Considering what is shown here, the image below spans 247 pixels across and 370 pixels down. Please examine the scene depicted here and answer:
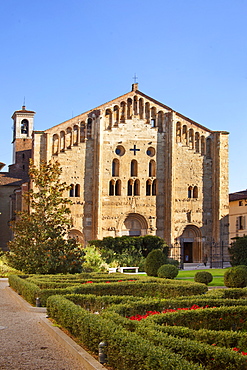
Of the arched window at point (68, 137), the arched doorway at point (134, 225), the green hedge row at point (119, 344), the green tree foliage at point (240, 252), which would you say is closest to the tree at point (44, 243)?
the green tree foliage at point (240, 252)

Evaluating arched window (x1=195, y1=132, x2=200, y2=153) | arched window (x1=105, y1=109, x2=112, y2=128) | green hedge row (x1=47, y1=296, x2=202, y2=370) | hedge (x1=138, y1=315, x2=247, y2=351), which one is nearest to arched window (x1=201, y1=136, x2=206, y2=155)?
arched window (x1=195, y1=132, x2=200, y2=153)

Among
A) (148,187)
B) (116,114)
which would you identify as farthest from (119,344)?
(116,114)

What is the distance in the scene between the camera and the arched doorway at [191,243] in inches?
1870

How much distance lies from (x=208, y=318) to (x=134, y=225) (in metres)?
35.9

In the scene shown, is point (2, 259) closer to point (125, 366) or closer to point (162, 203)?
point (162, 203)

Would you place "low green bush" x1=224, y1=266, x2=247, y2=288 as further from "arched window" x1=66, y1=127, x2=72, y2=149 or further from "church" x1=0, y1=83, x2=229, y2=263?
"arched window" x1=66, y1=127, x2=72, y2=149

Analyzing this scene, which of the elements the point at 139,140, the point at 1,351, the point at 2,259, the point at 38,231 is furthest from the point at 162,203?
the point at 1,351

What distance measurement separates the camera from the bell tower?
6381cm

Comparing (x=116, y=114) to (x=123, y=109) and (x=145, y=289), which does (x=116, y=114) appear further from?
(x=145, y=289)

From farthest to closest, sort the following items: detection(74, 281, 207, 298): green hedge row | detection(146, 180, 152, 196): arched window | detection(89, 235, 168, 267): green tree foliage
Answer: detection(146, 180, 152, 196): arched window < detection(89, 235, 168, 267): green tree foliage < detection(74, 281, 207, 298): green hedge row

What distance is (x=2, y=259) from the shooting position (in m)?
32.3

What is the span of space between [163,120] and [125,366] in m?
41.7

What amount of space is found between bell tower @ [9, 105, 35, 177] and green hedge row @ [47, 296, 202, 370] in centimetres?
5372

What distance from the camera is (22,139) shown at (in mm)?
64938
